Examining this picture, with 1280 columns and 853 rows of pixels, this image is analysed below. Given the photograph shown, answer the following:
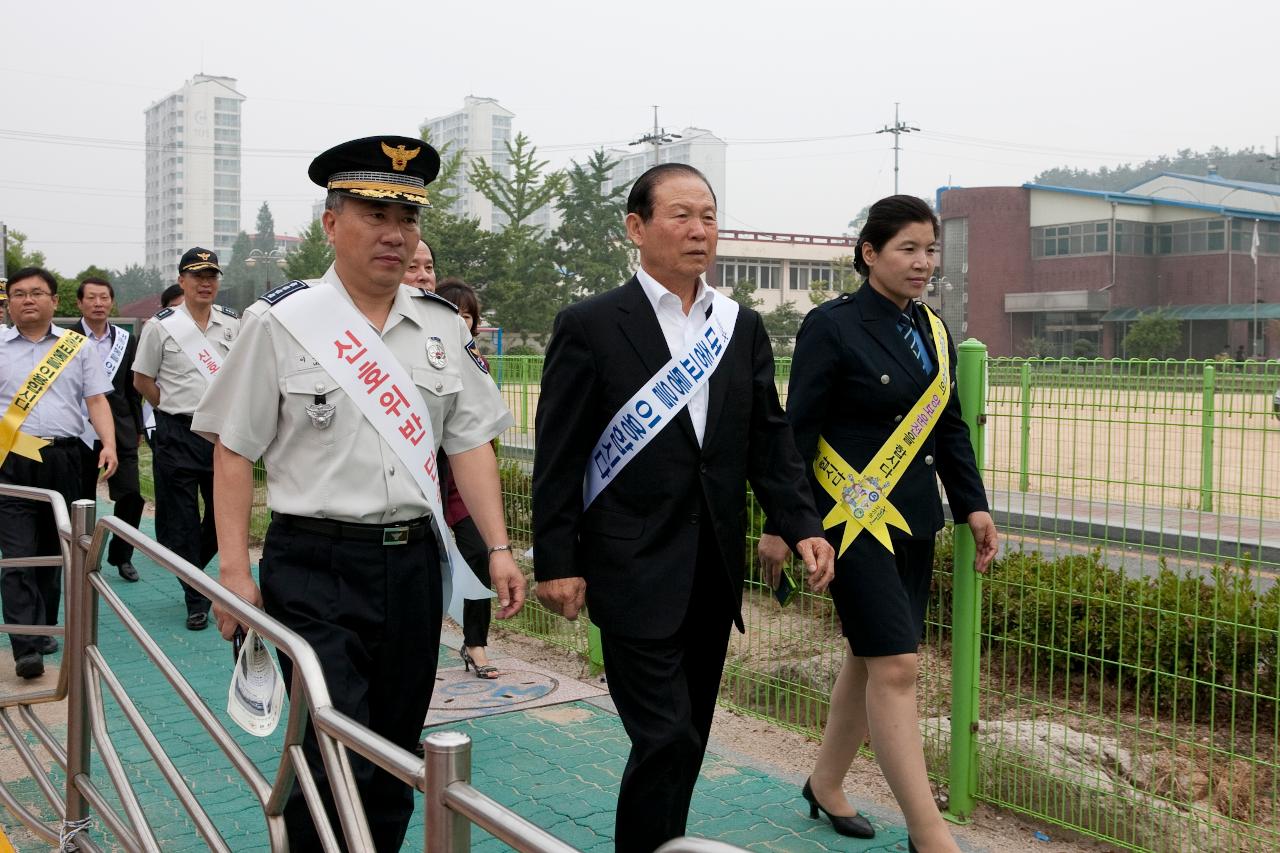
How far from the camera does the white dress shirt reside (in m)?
3.24

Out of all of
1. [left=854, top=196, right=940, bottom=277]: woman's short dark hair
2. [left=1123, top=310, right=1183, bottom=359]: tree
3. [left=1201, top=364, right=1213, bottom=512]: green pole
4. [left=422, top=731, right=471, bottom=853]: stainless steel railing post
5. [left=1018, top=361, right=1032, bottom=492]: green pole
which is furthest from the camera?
[left=1123, top=310, right=1183, bottom=359]: tree

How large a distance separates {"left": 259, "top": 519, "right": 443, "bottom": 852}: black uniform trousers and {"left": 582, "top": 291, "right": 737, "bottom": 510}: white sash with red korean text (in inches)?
19.4

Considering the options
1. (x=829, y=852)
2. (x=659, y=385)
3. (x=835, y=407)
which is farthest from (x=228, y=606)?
(x=829, y=852)

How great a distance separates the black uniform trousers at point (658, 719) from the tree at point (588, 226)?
56103mm

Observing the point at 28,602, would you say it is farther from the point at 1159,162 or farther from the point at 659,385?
the point at 1159,162

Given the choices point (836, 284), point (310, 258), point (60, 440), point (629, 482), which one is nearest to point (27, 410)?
point (60, 440)

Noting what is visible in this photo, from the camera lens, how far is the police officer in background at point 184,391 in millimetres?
7207

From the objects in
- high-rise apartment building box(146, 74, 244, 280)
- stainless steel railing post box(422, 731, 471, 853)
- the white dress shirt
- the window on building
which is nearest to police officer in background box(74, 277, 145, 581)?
the white dress shirt

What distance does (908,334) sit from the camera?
149 inches

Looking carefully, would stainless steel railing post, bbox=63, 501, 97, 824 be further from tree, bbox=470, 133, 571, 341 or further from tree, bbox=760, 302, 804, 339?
tree, bbox=760, 302, 804, 339

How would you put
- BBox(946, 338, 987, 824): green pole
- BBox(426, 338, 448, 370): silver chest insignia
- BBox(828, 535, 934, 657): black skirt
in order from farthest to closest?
1. BBox(946, 338, 987, 824): green pole
2. BBox(828, 535, 934, 657): black skirt
3. BBox(426, 338, 448, 370): silver chest insignia

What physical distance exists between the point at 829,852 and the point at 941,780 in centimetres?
67

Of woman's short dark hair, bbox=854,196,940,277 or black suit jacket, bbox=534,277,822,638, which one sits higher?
woman's short dark hair, bbox=854,196,940,277

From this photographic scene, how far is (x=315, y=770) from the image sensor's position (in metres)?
2.75
